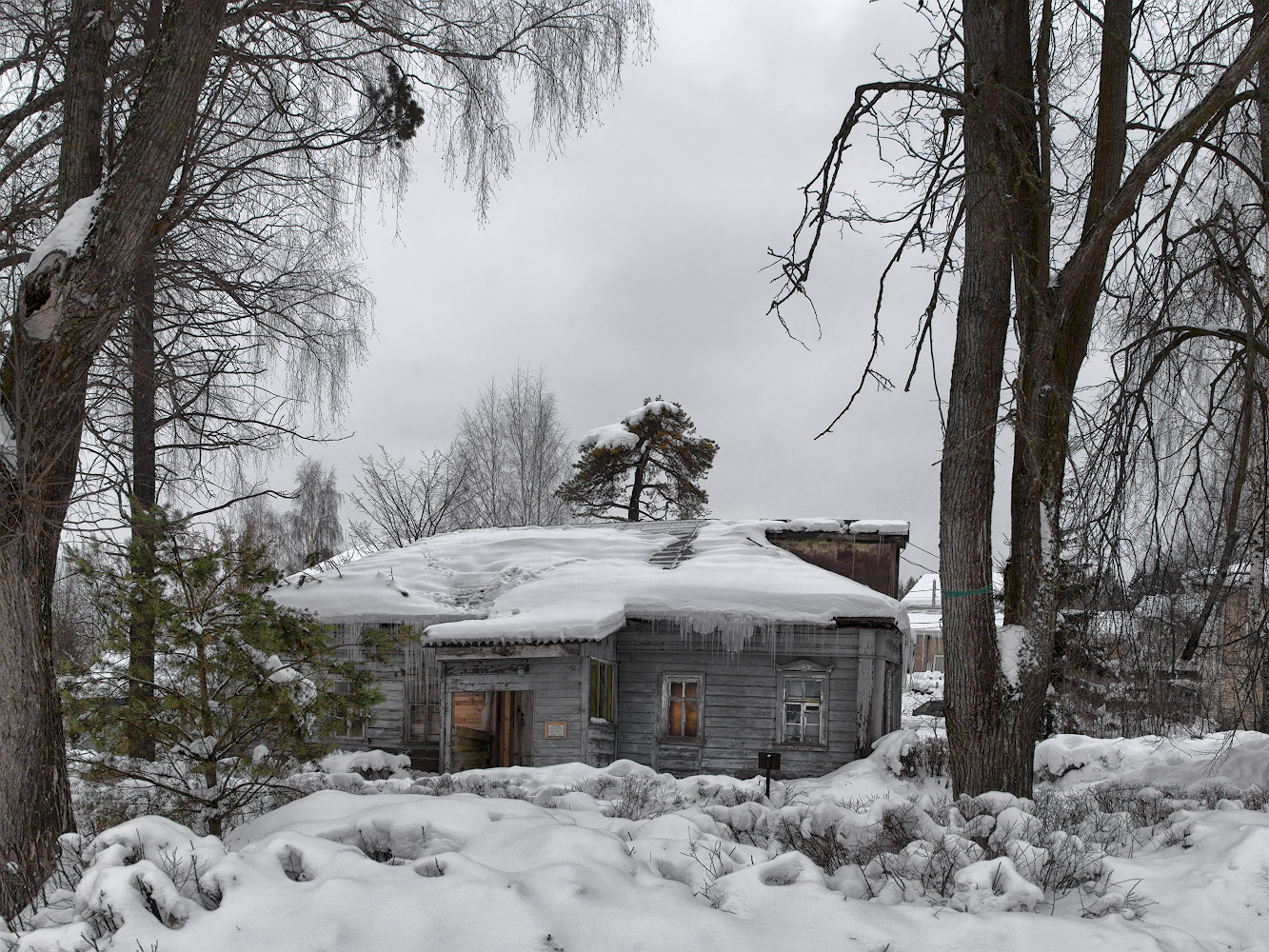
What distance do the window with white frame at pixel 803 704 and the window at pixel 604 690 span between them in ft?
9.19

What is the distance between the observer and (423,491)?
29.9 m

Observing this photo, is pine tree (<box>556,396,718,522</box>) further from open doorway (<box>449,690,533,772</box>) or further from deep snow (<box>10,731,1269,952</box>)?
deep snow (<box>10,731,1269,952</box>)

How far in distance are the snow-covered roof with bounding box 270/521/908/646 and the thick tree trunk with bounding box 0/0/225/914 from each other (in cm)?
880

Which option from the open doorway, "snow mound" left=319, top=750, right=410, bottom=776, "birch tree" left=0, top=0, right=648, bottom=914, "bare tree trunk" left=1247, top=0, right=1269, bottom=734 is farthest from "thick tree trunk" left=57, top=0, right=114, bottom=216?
the open doorway

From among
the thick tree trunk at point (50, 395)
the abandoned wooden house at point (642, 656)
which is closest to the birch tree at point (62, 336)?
the thick tree trunk at point (50, 395)

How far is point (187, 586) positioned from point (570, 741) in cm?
889

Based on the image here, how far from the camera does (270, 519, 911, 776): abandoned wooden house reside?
567 inches

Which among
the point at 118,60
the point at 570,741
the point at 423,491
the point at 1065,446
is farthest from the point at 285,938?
the point at 423,491

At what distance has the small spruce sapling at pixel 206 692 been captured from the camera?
5926 millimetres

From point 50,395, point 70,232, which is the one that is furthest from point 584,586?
point 70,232

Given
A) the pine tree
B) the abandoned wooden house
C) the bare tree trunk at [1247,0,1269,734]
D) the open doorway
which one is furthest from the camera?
the pine tree

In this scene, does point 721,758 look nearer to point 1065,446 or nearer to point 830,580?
point 830,580

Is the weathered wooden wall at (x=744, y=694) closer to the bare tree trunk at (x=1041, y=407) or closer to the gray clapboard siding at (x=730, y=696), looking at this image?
the gray clapboard siding at (x=730, y=696)

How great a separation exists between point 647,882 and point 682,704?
39.8ft
